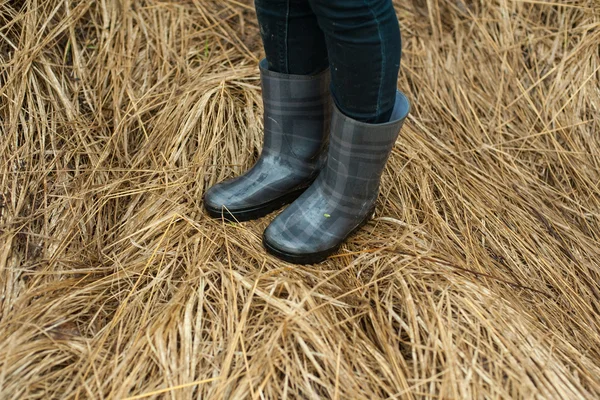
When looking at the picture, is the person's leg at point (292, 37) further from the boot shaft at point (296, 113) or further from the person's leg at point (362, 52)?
the person's leg at point (362, 52)

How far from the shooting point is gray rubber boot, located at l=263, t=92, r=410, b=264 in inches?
39.0

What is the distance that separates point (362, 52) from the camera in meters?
0.85

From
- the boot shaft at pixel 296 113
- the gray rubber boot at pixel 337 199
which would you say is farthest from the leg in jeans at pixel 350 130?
the boot shaft at pixel 296 113

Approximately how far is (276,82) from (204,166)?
11.8 inches

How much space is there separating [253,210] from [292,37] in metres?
0.38

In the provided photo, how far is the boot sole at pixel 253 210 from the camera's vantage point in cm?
114

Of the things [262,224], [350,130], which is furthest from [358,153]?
[262,224]

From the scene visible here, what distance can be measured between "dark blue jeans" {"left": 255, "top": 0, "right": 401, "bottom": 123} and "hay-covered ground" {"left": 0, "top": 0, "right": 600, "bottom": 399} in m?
0.32

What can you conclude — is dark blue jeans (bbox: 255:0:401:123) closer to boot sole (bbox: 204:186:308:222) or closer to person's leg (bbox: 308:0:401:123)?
person's leg (bbox: 308:0:401:123)

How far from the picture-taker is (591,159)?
1.38 meters

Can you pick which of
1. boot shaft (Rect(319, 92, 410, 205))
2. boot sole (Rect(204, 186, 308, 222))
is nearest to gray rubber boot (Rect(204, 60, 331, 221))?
boot sole (Rect(204, 186, 308, 222))

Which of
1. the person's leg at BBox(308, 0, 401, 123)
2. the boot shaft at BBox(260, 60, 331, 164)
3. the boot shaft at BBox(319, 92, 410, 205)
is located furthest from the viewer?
the boot shaft at BBox(260, 60, 331, 164)

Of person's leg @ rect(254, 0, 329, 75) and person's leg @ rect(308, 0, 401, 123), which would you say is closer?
person's leg @ rect(308, 0, 401, 123)

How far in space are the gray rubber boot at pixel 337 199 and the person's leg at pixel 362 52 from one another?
4 centimetres
